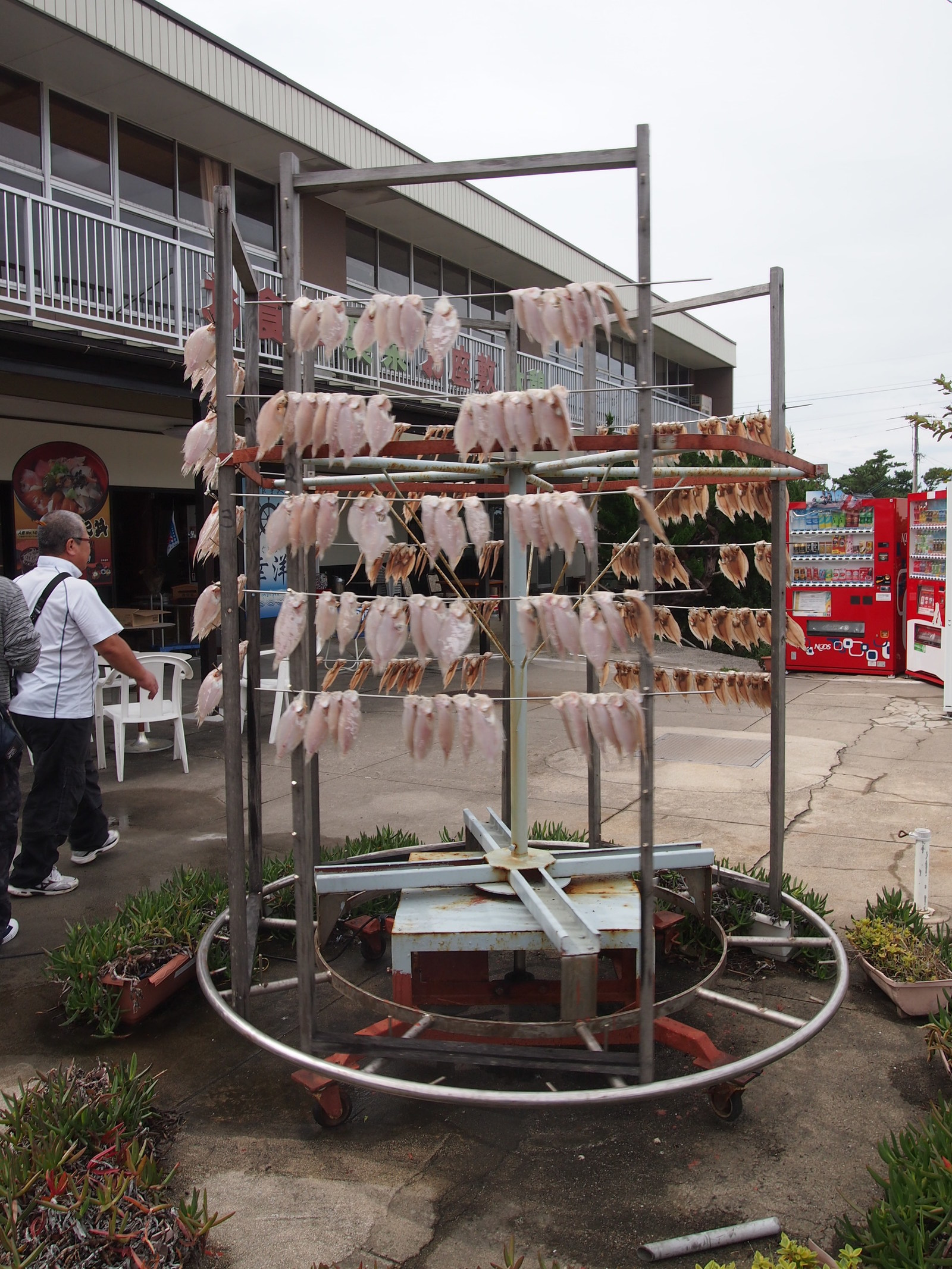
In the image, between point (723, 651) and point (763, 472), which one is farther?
point (723, 651)

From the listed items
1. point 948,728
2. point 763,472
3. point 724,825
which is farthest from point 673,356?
point 763,472

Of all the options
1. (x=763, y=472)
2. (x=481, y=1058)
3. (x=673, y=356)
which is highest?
(x=673, y=356)

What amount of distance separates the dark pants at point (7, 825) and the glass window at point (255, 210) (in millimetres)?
→ 10852

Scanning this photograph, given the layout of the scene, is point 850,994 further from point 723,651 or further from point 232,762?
point 723,651

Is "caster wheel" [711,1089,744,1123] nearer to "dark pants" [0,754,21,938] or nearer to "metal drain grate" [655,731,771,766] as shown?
"dark pants" [0,754,21,938]

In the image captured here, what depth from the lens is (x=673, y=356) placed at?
81.2 ft

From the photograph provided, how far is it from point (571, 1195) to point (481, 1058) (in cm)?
41

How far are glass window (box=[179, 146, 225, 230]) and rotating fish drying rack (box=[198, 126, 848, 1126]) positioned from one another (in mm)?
9957

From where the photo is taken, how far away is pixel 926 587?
11766mm

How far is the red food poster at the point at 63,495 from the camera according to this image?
10.7m

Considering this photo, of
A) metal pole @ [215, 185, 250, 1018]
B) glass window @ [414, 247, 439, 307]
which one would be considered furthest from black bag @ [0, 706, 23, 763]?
glass window @ [414, 247, 439, 307]

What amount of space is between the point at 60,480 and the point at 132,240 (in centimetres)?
298

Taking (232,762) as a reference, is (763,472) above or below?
above

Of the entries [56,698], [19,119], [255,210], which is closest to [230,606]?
[56,698]
